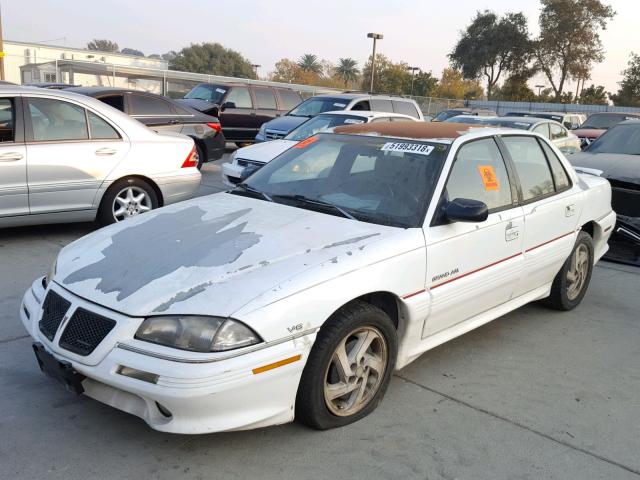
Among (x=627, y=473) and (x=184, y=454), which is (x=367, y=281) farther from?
(x=627, y=473)

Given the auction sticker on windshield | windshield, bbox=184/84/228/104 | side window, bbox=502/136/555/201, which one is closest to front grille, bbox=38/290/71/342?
the auction sticker on windshield

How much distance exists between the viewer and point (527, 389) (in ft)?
12.2

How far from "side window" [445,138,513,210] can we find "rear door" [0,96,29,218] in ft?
13.8

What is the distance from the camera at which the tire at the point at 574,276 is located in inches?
191

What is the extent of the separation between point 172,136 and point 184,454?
16.6 ft

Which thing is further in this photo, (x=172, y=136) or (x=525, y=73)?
(x=525, y=73)

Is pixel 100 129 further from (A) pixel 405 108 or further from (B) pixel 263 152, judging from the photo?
(A) pixel 405 108

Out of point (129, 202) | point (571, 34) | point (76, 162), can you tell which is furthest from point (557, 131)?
point (571, 34)

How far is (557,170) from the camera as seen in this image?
4.79 metres

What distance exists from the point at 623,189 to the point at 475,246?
376 cm

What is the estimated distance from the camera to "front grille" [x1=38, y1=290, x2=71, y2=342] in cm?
291

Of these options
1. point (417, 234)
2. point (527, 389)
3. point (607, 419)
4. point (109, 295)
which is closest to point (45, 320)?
point (109, 295)

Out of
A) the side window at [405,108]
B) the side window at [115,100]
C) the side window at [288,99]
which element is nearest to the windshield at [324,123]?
the side window at [115,100]

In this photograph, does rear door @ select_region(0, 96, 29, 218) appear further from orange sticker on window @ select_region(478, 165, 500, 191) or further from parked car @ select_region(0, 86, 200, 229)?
orange sticker on window @ select_region(478, 165, 500, 191)
